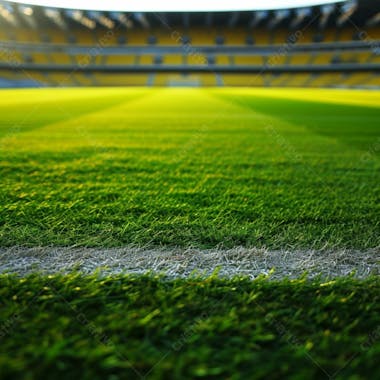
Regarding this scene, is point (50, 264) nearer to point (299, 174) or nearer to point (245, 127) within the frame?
point (299, 174)

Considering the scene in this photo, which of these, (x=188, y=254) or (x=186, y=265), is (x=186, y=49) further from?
(x=186, y=265)

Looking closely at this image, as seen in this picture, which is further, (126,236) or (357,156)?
(357,156)

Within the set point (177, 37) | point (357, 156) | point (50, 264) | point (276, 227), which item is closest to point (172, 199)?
point (276, 227)

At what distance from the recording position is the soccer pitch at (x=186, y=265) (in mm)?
909

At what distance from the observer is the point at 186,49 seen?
121ft

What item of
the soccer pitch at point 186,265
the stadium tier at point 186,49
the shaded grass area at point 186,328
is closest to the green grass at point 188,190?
the soccer pitch at point 186,265

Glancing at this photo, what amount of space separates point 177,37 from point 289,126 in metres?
37.4

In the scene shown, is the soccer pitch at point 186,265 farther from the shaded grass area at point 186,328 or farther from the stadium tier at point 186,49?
the stadium tier at point 186,49

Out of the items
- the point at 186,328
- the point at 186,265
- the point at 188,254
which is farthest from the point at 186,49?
the point at 186,328

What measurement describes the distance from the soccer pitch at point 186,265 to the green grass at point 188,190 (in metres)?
0.02

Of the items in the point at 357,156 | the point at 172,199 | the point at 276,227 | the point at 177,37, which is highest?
the point at 177,37

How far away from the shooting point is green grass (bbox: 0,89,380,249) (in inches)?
69.7

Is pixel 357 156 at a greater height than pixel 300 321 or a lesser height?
lesser

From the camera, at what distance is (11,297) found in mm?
1165
